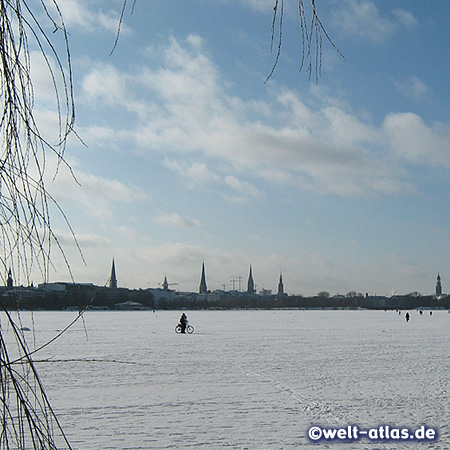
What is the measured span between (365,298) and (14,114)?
7084 inches

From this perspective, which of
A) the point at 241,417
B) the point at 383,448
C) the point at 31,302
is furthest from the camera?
the point at 241,417

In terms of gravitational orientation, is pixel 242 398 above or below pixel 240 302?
above

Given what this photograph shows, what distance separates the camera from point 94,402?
9.58m

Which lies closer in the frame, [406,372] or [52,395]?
[52,395]

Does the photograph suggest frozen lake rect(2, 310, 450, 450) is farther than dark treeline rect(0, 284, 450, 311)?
No

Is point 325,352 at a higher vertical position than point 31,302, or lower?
lower

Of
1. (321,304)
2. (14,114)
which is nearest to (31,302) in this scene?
(14,114)

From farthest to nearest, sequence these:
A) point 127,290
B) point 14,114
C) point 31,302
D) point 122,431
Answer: point 127,290, point 122,431, point 31,302, point 14,114

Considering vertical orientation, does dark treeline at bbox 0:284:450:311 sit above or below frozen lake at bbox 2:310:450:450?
below

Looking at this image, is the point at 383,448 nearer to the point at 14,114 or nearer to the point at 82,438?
the point at 82,438

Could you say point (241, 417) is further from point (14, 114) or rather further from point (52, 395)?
point (14, 114)

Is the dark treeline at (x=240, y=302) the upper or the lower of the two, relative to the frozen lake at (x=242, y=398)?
lower

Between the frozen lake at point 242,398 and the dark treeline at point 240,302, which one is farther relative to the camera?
the dark treeline at point 240,302

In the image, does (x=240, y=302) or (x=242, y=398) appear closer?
(x=242, y=398)
